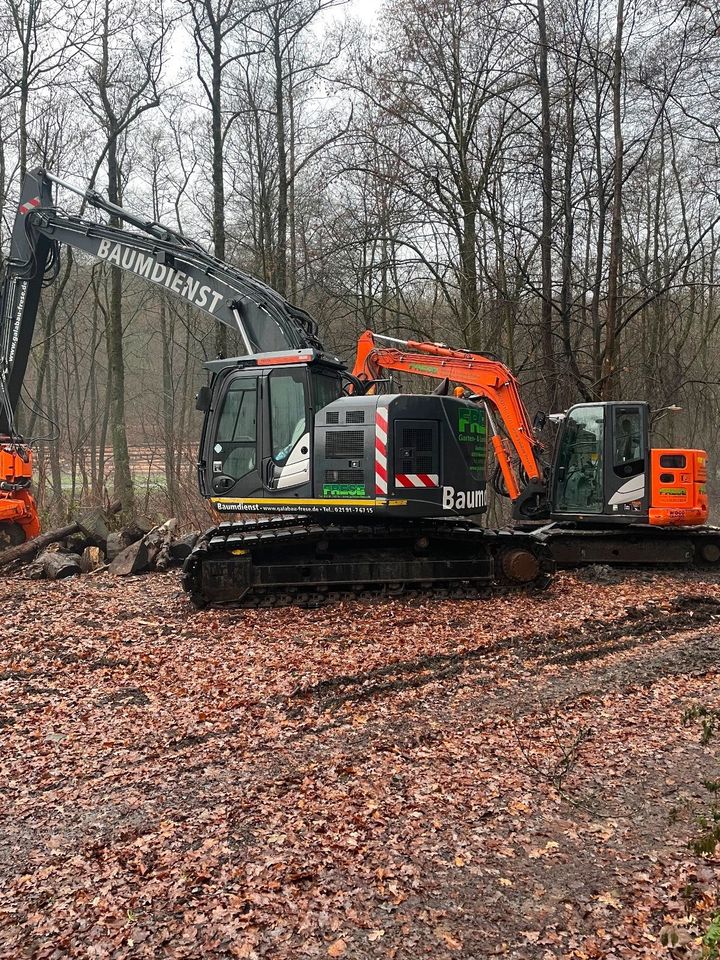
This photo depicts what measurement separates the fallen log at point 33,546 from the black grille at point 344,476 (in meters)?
5.38

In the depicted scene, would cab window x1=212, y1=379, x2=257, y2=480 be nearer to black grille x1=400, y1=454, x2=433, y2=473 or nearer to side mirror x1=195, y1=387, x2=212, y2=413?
side mirror x1=195, y1=387, x2=212, y2=413

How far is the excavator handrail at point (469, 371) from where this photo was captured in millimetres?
11656

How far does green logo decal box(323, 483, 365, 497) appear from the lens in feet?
29.9

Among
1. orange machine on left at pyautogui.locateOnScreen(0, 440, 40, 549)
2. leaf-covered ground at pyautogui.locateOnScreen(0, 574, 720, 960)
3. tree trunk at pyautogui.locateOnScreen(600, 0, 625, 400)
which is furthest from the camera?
tree trunk at pyautogui.locateOnScreen(600, 0, 625, 400)

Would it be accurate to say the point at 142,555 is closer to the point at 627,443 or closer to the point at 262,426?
the point at 262,426

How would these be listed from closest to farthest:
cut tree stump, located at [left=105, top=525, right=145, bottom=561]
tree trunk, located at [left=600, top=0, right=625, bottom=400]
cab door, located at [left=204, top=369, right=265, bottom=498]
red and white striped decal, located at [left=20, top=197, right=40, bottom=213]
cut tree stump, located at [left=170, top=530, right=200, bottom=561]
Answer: cab door, located at [left=204, top=369, right=265, bottom=498] < red and white striped decal, located at [left=20, top=197, right=40, bottom=213] < cut tree stump, located at [left=170, top=530, right=200, bottom=561] < cut tree stump, located at [left=105, top=525, right=145, bottom=561] < tree trunk, located at [left=600, top=0, right=625, bottom=400]

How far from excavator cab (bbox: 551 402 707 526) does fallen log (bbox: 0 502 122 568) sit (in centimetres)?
783

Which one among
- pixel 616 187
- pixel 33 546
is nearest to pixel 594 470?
pixel 616 187

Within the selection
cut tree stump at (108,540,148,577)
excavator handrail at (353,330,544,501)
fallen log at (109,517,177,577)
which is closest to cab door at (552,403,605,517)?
excavator handrail at (353,330,544,501)

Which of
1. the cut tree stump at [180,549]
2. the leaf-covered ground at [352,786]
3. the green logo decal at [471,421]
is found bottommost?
the leaf-covered ground at [352,786]

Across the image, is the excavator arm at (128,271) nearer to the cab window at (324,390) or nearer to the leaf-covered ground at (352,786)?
the cab window at (324,390)

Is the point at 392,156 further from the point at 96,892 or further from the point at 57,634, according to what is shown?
the point at 96,892

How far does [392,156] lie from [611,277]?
17.8ft

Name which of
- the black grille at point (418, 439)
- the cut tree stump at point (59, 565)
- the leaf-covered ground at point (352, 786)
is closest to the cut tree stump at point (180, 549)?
the cut tree stump at point (59, 565)
